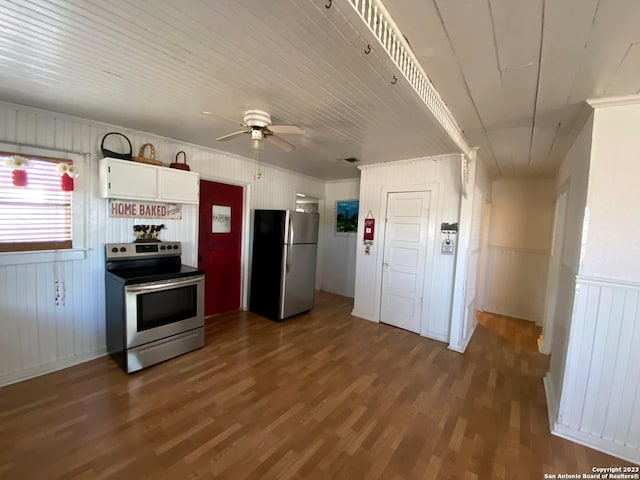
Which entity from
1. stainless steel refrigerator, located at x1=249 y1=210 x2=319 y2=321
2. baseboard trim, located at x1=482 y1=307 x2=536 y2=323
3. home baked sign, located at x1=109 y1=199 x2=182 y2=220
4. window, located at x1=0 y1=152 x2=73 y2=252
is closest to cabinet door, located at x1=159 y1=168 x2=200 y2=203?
home baked sign, located at x1=109 y1=199 x2=182 y2=220

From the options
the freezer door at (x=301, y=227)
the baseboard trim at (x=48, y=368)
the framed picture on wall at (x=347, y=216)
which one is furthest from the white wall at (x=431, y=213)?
the baseboard trim at (x=48, y=368)

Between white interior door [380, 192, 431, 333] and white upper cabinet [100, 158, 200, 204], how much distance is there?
104 inches

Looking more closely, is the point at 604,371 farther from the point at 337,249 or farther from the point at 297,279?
the point at 337,249

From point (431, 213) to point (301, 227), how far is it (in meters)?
1.77

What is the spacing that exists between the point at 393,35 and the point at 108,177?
271cm

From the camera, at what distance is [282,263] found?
3713 millimetres

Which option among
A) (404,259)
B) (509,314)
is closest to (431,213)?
(404,259)

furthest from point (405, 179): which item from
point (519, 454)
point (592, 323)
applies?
point (519, 454)

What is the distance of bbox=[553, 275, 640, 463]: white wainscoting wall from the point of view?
176 centimetres

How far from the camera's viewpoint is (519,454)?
176 centimetres

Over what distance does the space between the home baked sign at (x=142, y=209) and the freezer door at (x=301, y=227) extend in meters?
1.38

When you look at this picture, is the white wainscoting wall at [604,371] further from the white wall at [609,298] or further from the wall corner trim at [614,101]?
the wall corner trim at [614,101]

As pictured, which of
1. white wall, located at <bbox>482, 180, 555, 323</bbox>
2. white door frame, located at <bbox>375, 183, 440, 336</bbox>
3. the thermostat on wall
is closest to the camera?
the thermostat on wall

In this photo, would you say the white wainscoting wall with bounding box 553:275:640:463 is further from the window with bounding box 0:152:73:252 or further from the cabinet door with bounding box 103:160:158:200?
the window with bounding box 0:152:73:252
